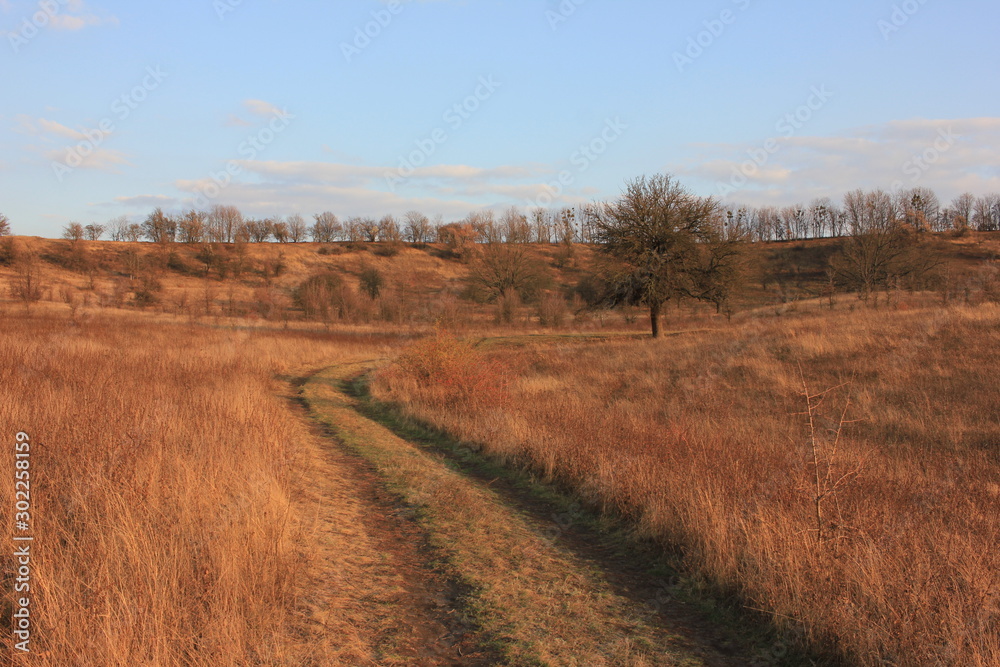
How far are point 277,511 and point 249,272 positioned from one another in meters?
79.1

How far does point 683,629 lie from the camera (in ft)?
13.4

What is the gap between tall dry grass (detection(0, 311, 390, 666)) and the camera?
3.17 meters

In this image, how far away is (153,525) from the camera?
14.3 ft

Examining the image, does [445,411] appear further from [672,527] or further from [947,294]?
[947,294]

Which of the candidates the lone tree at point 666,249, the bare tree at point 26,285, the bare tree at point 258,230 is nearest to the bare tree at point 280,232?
the bare tree at point 258,230

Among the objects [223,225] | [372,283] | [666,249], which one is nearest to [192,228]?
[223,225]

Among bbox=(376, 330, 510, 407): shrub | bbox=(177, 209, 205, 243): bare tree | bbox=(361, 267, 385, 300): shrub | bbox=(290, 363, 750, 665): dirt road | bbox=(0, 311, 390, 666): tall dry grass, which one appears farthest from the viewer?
bbox=(177, 209, 205, 243): bare tree

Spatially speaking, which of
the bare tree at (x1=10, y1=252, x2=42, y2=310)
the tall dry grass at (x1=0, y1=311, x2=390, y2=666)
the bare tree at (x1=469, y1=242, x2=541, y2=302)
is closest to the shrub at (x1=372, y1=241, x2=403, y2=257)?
the bare tree at (x1=469, y1=242, x2=541, y2=302)

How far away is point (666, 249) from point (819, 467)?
23.1 m

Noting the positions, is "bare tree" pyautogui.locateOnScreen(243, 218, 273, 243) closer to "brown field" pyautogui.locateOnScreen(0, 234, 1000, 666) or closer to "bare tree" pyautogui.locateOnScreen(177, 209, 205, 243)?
"bare tree" pyautogui.locateOnScreen(177, 209, 205, 243)

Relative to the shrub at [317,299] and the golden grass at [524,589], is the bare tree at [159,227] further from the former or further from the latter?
the golden grass at [524,589]

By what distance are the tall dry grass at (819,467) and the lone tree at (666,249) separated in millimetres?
11594

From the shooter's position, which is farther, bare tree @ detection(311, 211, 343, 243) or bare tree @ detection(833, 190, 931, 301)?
bare tree @ detection(311, 211, 343, 243)

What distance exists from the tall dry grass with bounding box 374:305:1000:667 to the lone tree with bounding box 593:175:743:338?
456 inches
